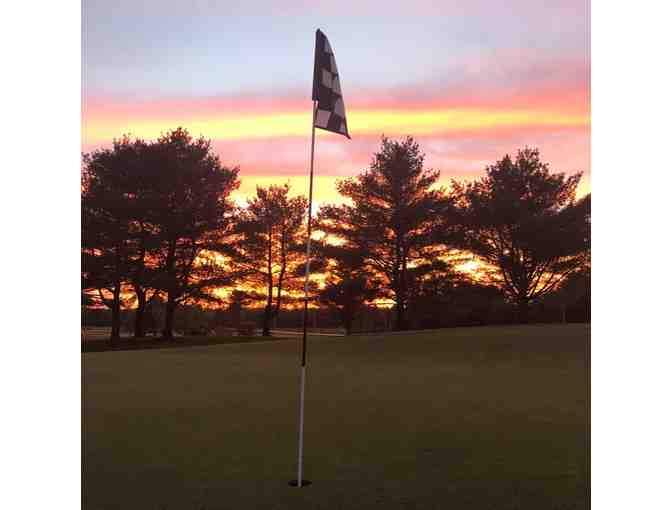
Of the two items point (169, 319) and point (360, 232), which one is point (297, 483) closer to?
point (169, 319)

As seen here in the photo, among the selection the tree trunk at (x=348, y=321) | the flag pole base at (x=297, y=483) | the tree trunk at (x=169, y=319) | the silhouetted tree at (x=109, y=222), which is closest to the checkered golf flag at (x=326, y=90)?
the flag pole base at (x=297, y=483)

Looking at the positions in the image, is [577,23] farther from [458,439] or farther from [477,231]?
[458,439]

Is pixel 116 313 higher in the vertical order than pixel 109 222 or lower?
lower

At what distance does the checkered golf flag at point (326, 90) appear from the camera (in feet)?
16.7

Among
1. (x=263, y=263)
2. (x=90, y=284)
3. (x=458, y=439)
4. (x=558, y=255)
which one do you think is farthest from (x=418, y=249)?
(x=458, y=439)

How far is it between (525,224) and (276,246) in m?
14.7

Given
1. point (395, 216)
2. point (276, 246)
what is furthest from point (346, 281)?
point (276, 246)

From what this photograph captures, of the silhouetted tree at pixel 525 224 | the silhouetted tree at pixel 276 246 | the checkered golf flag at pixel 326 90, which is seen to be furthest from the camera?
the silhouetted tree at pixel 276 246

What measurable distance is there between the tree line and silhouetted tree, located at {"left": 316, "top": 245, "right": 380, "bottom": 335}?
6cm

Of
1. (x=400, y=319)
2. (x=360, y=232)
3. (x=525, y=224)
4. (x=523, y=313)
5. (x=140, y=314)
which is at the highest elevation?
(x=525, y=224)

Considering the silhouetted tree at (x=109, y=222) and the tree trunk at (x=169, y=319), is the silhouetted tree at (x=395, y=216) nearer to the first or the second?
the tree trunk at (x=169, y=319)

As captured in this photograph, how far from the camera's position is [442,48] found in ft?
52.3

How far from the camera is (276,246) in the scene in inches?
1484

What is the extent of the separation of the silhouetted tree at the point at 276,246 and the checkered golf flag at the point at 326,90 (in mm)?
30696
